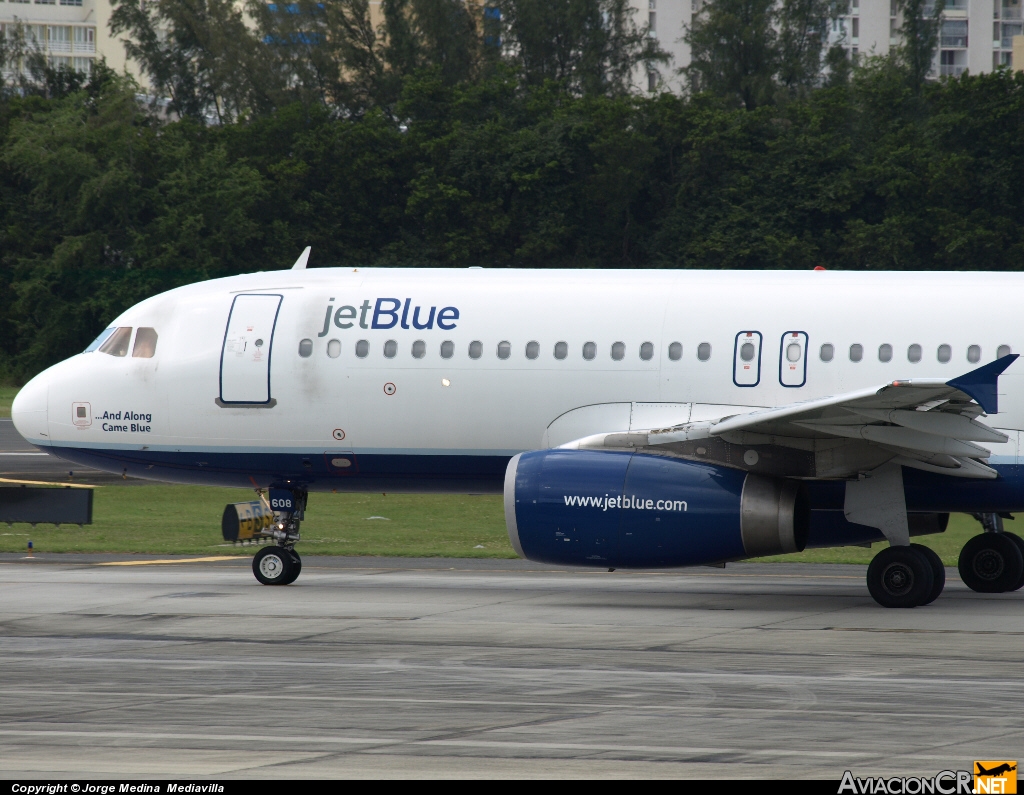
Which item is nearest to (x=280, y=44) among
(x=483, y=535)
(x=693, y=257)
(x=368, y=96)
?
(x=368, y=96)

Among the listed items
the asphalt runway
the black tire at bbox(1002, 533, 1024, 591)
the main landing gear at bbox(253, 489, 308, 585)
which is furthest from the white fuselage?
the asphalt runway

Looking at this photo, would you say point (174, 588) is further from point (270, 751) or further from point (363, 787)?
point (363, 787)

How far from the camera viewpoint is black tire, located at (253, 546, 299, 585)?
19234 millimetres

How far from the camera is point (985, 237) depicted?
176ft

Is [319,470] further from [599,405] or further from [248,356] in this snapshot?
[599,405]

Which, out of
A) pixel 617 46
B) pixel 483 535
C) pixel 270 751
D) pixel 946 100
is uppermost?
pixel 617 46

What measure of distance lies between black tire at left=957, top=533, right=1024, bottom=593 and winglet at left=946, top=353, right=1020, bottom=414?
4.30m

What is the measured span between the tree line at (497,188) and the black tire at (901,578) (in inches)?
1538

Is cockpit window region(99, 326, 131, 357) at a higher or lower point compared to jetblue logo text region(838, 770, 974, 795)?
higher

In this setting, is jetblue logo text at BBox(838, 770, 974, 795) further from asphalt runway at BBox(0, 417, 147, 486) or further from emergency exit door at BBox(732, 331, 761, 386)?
asphalt runway at BBox(0, 417, 147, 486)

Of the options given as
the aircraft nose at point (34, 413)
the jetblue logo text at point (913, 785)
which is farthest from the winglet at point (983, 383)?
the aircraft nose at point (34, 413)

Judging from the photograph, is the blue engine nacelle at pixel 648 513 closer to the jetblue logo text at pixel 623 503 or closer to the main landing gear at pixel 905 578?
the jetblue logo text at pixel 623 503

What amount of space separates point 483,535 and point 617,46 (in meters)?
59.7

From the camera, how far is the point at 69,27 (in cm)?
13650
